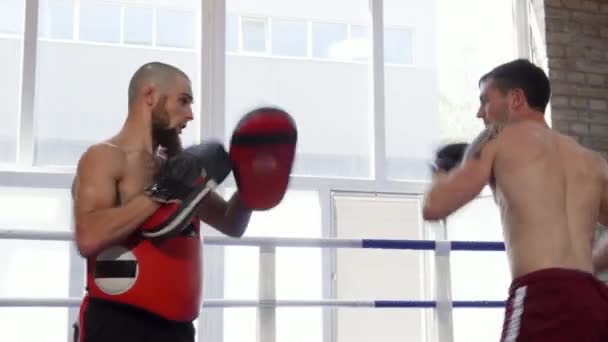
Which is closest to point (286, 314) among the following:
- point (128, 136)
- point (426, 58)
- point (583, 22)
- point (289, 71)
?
point (289, 71)

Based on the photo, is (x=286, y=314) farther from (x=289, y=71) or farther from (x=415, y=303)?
(x=415, y=303)

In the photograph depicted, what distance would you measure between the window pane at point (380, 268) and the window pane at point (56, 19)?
5.51ft

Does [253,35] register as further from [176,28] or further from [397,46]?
[397,46]

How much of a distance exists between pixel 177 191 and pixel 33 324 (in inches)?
104

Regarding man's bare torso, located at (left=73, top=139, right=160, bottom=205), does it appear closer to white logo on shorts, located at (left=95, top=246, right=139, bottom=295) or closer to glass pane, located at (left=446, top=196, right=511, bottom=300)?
white logo on shorts, located at (left=95, top=246, right=139, bottom=295)

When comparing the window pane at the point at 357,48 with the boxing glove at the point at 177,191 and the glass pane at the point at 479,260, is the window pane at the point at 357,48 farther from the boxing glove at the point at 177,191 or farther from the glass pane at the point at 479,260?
the boxing glove at the point at 177,191

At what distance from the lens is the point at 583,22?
4.59 metres

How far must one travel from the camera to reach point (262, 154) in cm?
200

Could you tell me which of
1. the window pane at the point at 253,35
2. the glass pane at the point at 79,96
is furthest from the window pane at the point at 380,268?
the glass pane at the point at 79,96

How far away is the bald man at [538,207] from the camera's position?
1.75 m

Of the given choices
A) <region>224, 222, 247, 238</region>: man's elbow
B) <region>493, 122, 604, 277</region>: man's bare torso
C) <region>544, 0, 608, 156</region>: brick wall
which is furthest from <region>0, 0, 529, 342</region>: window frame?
<region>493, 122, 604, 277</region>: man's bare torso

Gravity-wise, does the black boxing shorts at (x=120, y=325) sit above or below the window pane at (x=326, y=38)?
below

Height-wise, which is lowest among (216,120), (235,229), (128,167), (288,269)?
(288,269)

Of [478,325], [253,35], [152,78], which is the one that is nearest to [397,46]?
[253,35]
